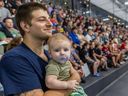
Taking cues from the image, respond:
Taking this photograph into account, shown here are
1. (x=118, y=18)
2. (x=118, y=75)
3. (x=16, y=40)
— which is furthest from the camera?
(x=118, y=18)

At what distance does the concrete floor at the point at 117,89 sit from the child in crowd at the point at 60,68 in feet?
20.3

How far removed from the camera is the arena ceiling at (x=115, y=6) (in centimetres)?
2364

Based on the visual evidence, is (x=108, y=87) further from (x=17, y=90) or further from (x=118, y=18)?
(x=118, y=18)

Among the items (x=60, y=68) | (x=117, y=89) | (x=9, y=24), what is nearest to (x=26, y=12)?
(x=60, y=68)

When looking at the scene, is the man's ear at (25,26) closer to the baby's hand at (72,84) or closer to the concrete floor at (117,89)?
the baby's hand at (72,84)

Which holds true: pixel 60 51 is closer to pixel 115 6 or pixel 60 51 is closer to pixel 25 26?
pixel 25 26

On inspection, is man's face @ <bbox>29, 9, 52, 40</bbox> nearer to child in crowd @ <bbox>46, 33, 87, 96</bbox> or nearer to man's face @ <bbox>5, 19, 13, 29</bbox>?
child in crowd @ <bbox>46, 33, 87, 96</bbox>

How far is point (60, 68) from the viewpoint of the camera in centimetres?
190

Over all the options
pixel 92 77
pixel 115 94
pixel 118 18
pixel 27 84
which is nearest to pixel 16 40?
pixel 27 84

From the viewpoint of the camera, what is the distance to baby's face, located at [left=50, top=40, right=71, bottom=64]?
188 cm

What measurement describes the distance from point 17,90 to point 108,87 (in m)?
7.49

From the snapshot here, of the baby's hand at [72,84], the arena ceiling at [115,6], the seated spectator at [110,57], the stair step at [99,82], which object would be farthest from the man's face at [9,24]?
the arena ceiling at [115,6]

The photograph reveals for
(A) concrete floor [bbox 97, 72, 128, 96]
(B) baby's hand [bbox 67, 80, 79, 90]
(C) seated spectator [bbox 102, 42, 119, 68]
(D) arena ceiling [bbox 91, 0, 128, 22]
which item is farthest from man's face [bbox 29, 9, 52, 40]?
(D) arena ceiling [bbox 91, 0, 128, 22]

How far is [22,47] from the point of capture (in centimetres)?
184
